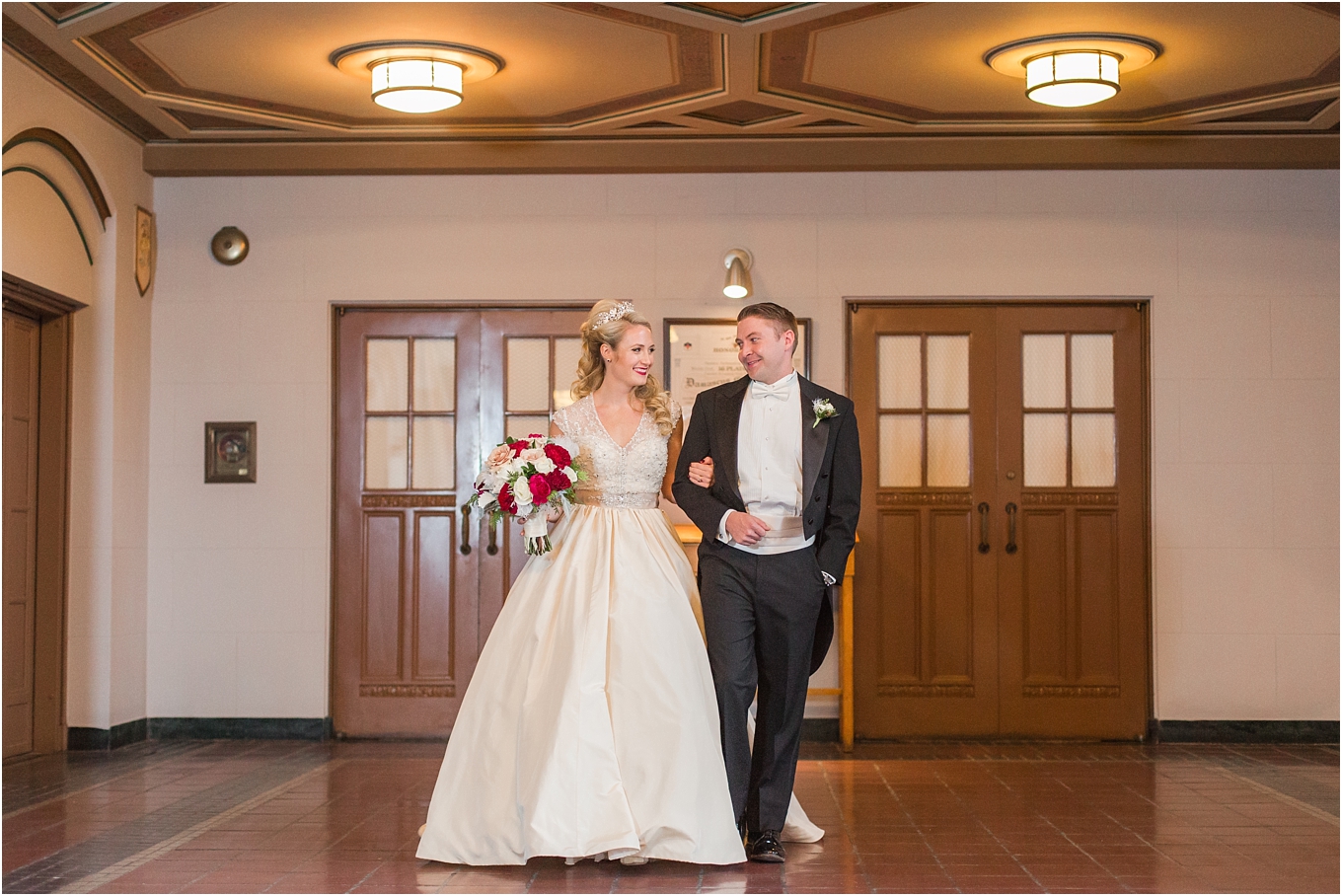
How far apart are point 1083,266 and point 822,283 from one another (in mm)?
1383

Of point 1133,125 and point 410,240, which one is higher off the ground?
point 1133,125

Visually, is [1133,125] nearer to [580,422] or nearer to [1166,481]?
[1166,481]

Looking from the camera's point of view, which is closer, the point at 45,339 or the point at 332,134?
the point at 45,339

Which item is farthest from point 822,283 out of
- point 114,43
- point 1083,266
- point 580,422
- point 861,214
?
point 114,43

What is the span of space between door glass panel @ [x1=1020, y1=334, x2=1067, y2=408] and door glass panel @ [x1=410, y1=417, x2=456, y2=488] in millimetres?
3097

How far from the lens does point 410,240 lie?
666 cm

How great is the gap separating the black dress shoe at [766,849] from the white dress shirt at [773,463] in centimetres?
90

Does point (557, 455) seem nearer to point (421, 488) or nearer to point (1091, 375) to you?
point (421, 488)

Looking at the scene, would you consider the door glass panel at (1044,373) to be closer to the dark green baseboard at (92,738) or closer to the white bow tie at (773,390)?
the white bow tie at (773,390)

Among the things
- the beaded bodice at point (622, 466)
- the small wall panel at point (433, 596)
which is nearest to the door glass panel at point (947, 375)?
the small wall panel at point (433, 596)

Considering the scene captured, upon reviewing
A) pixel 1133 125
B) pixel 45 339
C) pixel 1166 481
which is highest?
pixel 1133 125

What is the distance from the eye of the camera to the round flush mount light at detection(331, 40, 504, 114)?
523cm

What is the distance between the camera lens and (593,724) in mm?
3752

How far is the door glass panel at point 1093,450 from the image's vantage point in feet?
21.7
